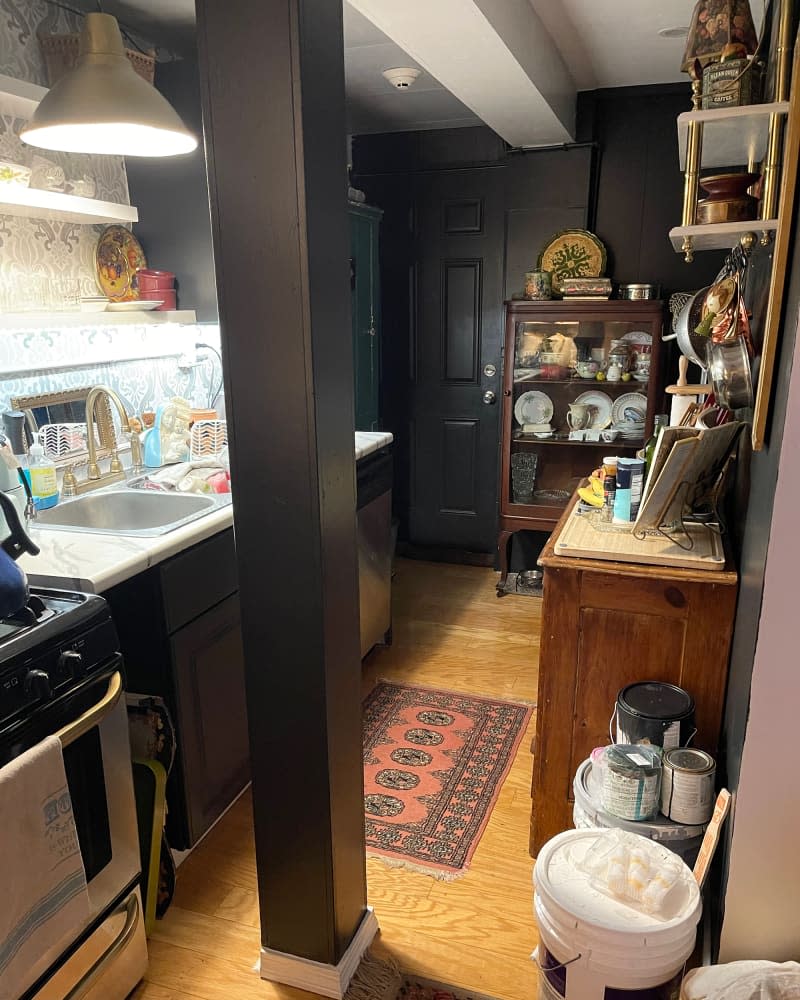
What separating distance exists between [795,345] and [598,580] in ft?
2.75

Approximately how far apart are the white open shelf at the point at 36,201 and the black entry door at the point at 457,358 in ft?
6.50

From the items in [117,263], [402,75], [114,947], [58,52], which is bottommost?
[114,947]

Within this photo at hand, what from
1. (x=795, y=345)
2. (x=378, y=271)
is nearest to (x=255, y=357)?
(x=795, y=345)

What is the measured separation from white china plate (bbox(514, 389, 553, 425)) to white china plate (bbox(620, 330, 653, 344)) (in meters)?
0.47

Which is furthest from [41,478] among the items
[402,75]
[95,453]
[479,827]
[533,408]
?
[533,408]

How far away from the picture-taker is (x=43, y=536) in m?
1.93

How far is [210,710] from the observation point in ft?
6.66

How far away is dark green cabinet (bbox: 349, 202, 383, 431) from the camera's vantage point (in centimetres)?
371

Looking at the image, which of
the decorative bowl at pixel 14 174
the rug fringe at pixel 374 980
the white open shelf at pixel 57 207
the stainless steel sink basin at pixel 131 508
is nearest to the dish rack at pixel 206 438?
the stainless steel sink basin at pixel 131 508

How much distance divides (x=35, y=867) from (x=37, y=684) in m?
0.29

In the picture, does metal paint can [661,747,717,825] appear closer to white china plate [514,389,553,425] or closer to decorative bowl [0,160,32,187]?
decorative bowl [0,160,32,187]

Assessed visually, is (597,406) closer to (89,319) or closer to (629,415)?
(629,415)

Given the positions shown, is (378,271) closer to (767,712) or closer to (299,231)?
(299,231)

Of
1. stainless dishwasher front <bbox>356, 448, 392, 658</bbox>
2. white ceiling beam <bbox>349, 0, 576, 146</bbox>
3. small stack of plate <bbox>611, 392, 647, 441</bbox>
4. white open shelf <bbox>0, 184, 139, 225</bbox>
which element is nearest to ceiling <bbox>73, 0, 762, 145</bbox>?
white ceiling beam <bbox>349, 0, 576, 146</bbox>
